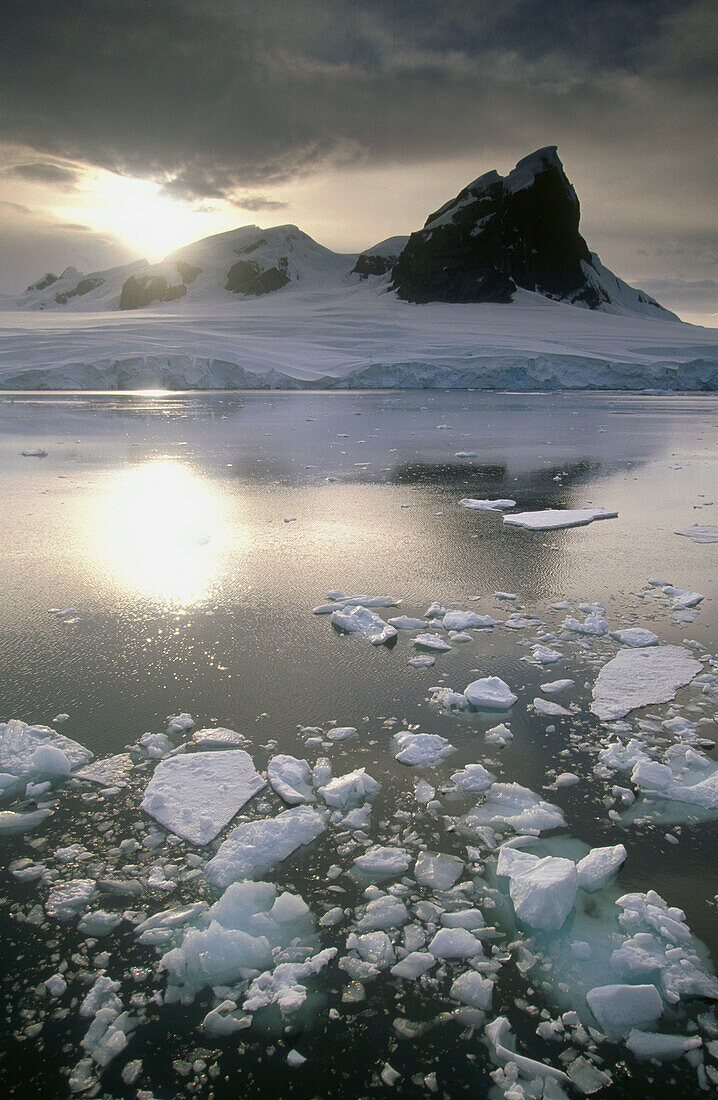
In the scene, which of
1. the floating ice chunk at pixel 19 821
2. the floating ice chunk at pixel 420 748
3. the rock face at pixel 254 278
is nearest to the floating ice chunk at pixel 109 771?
the floating ice chunk at pixel 19 821

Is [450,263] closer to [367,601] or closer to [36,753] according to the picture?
[367,601]

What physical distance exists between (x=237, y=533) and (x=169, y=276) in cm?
10042

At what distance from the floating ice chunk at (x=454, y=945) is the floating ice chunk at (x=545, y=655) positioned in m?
1.65

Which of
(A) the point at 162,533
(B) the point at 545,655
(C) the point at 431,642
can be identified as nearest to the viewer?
(B) the point at 545,655

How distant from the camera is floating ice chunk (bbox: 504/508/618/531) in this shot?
5.65m

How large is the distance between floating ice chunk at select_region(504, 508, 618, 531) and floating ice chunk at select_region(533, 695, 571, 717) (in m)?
3.10

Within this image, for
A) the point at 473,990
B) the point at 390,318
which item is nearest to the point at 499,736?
the point at 473,990

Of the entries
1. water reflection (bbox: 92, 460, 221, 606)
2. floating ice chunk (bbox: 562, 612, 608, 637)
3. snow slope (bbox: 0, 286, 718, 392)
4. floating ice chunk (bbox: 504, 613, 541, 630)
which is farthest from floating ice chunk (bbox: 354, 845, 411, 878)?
snow slope (bbox: 0, 286, 718, 392)

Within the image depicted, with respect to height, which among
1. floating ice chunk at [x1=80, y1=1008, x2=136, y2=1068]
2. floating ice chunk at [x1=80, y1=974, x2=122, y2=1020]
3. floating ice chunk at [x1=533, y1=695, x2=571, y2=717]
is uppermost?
floating ice chunk at [x1=533, y1=695, x2=571, y2=717]

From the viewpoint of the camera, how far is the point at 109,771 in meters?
2.24

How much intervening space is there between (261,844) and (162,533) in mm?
3739

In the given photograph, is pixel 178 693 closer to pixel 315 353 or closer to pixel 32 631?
pixel 32 631

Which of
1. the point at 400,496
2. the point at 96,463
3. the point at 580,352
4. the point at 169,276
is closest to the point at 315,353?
the point at 580,352

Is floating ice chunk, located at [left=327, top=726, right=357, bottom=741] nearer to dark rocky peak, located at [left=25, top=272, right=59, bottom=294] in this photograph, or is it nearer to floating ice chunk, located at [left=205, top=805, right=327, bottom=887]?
floating ice chunk, located at [left=205, top=805, right=327, bottom=887]
